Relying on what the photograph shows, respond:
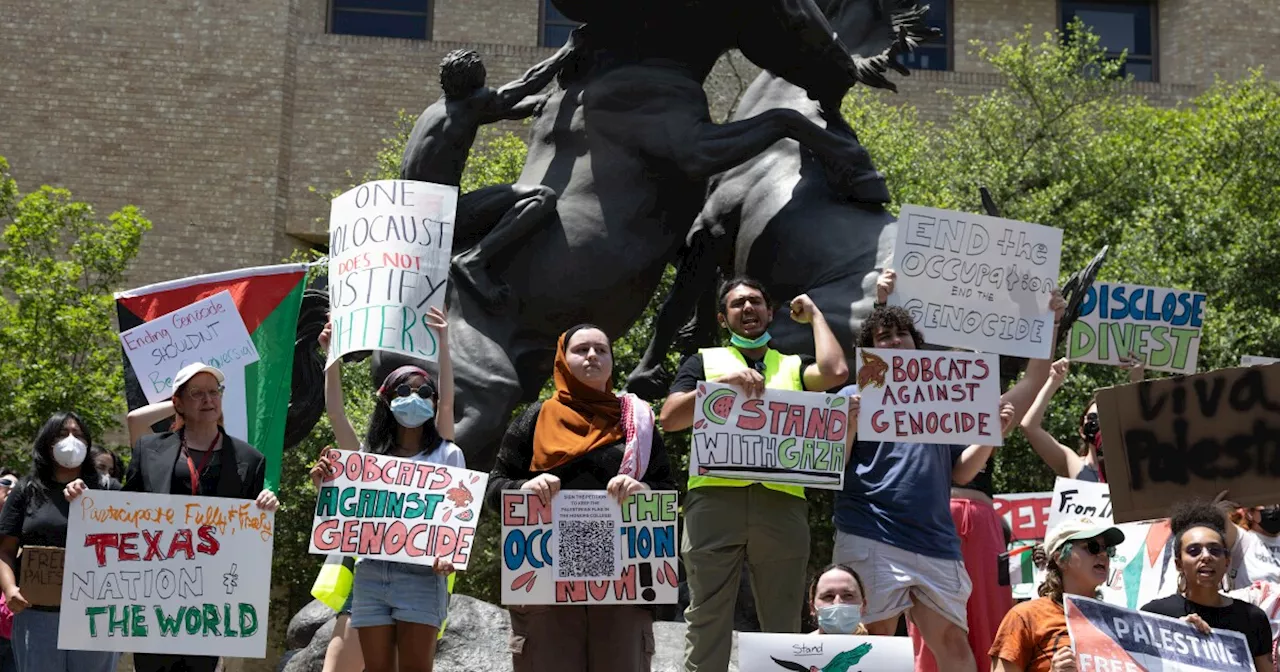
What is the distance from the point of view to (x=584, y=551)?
6.21 meters

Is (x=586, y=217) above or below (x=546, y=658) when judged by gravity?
above

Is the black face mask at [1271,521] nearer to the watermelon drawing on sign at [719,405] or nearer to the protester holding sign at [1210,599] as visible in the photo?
the protester holding sign at [1210,599]

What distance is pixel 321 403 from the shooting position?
9.81 m

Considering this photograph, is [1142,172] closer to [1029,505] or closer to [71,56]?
[1029,505]

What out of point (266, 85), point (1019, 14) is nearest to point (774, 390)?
point (266, 85)

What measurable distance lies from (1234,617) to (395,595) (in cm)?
294

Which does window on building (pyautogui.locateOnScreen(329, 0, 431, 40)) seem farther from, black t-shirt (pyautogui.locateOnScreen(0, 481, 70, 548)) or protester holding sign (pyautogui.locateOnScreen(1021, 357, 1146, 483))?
black t-shirt (pyautogui.locateOnScreen(0, 481, 70, 548))

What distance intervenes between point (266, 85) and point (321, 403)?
24821 millimetres

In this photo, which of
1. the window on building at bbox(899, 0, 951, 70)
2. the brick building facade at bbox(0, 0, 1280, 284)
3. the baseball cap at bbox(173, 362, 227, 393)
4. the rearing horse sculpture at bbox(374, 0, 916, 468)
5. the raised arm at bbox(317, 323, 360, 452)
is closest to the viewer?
the baseball cap at bbox(173, 362, 227, 393)

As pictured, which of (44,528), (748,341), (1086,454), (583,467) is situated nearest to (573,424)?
(583,467)

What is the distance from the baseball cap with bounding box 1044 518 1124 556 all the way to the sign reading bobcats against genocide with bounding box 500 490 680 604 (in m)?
1.32

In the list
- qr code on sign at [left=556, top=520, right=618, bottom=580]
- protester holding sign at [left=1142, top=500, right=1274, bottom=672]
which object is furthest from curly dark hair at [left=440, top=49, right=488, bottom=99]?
protester holding sign at [left=1142, top=500, right=1274, bottom=672]

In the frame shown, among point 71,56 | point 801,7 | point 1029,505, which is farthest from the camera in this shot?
point 71,56

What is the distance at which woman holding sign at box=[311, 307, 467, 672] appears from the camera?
6434 millimetres
